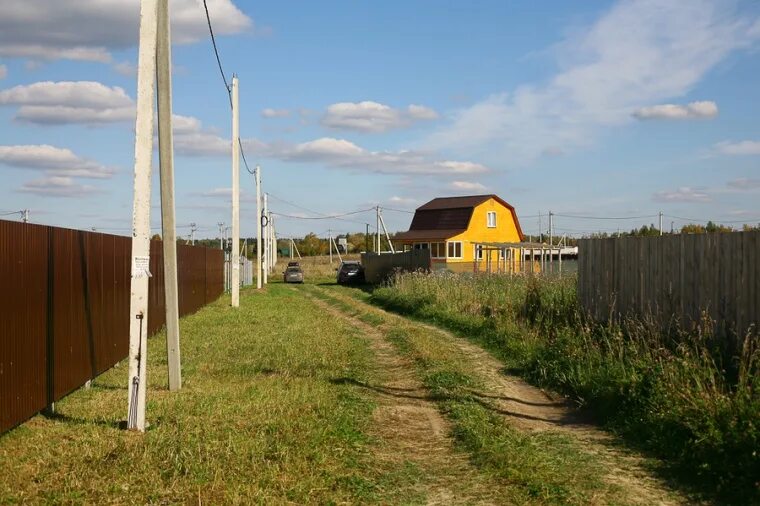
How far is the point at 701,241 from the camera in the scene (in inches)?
439

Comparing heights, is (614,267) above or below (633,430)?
above

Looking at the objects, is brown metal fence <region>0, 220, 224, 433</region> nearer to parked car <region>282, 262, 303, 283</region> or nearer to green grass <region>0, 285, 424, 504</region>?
green grass <region>0, 285, 424, 504</region>

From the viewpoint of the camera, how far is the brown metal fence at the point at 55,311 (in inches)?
298

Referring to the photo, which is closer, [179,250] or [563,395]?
[563,395]

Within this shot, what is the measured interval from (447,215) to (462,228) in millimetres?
2966

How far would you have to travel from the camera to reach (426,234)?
202 ft

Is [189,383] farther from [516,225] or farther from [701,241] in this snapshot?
[516,225]

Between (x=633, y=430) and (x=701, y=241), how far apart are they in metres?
4.06

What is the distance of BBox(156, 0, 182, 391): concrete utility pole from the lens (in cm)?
1048

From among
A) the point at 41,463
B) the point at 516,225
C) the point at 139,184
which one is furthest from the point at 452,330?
the point at 516,225

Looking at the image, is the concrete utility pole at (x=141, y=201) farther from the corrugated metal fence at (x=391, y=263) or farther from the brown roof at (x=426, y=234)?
the brown roof at (x=426, y=234)

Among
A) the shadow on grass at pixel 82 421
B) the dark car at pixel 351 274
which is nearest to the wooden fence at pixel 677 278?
the shadow on grass at pixel 82 421

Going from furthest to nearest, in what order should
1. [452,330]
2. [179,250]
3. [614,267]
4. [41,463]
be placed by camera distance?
[179,250]
[452,330]
[614,267]
[41,463]

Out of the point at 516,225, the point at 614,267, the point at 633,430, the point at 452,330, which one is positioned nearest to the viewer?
the point at 633,430
